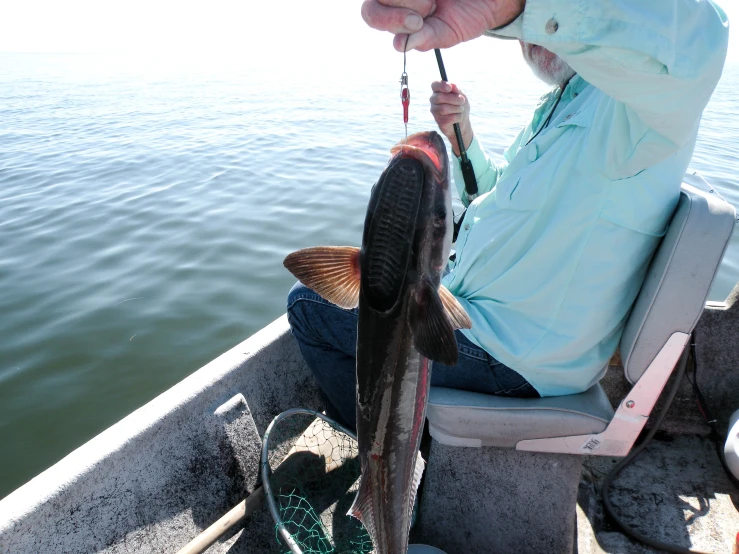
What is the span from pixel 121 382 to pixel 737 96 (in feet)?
95.9

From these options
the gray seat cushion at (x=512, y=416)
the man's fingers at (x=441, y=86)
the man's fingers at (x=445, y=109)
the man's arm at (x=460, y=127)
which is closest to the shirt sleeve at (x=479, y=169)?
the man's arm at (x=460, y=127)

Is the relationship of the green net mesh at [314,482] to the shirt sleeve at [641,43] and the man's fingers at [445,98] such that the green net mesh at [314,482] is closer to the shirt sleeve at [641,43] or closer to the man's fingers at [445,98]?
the man's fingers at [445,98]

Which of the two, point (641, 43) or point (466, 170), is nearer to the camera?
point (641, 43)

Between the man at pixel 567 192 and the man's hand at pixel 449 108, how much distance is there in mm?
66

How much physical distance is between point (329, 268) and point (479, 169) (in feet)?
7.60

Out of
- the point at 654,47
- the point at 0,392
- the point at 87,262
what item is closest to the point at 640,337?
the point at 654,47

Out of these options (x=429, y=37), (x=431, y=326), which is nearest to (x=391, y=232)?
(x=431, y=326)

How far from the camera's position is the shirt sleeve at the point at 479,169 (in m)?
3.66

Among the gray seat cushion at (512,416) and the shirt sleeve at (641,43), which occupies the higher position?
the shirt sleeve at (641,43)

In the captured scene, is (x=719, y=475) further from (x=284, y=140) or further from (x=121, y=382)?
(x=284, y=140)

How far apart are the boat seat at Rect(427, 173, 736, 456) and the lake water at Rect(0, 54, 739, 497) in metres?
3.76

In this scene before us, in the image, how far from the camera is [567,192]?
2.28 meters

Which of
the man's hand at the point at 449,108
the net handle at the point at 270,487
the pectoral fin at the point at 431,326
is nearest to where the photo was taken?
the pectoral fin at the point at 431,326

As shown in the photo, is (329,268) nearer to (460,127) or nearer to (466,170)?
(460,127)
